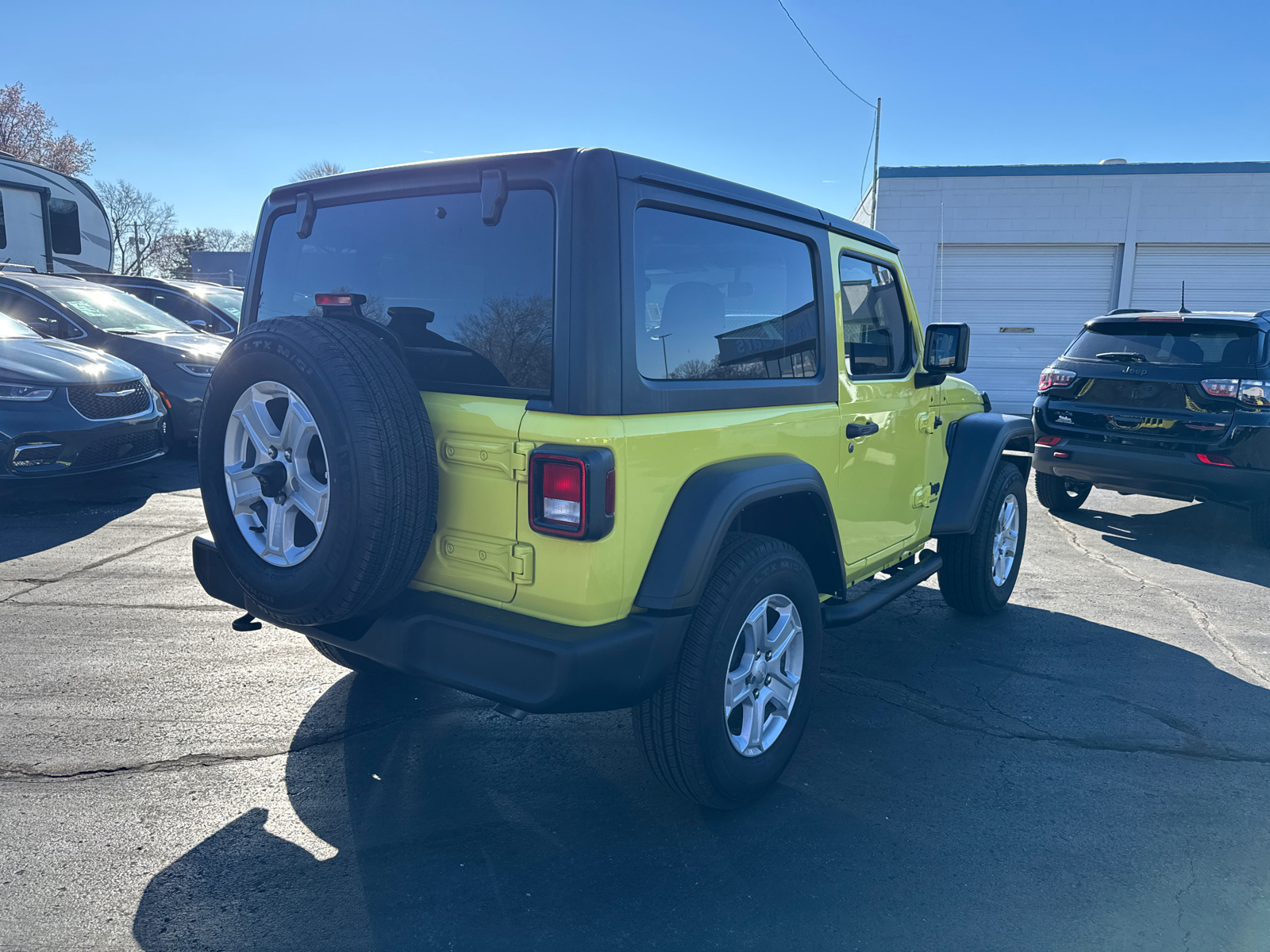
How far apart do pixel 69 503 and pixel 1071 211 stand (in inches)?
695

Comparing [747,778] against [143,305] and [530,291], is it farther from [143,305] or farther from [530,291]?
[143,305]

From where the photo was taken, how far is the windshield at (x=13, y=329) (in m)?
6.84

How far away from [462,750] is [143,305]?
825cm

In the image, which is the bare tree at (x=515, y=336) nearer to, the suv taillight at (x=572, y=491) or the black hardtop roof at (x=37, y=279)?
the suv taillight at (x=572, y=491)

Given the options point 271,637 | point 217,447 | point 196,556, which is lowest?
point 271,637

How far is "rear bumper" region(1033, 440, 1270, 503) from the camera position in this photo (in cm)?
611

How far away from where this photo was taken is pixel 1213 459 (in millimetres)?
6164

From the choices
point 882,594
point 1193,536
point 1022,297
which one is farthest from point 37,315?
point 1022,297

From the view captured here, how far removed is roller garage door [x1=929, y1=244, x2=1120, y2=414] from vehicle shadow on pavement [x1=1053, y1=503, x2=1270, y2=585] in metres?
9.98

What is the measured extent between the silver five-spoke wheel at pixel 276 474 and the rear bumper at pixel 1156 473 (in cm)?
591

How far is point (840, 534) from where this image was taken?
3.37 meters

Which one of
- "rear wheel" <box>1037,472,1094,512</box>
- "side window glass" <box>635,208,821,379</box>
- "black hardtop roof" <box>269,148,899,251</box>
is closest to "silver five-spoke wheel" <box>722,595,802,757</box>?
"side window glass" <box>635,208,821,379</box>

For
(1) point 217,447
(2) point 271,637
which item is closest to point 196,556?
(1) point 217,447

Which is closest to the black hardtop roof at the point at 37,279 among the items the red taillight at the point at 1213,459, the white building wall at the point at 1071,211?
the red taillight at the point at 1213,459
